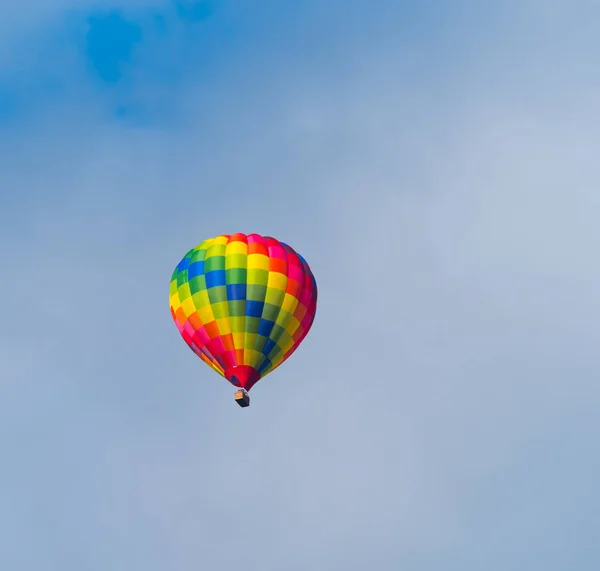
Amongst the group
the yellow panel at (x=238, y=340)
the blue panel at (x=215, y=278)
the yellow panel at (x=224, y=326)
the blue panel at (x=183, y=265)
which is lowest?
the yellow panel at (x=238, y=340)

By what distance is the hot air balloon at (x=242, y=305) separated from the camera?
6031cm

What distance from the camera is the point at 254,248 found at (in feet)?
203

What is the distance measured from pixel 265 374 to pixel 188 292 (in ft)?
15.0

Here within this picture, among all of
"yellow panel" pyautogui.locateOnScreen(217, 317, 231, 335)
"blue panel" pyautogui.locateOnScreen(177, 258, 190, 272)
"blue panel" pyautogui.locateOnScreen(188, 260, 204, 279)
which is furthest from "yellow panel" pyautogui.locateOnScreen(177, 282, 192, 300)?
"yellow panel" pyautogui.locateOnScreen(217, 317, 231, 335)

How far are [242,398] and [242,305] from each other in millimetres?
3738

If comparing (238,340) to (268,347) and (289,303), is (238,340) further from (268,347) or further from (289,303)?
(289,303)

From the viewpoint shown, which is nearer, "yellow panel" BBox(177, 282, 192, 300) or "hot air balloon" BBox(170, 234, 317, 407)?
"hot air balloon" BBox(170, 234, 317, 407)

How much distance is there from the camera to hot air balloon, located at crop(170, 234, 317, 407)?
60.3 meters

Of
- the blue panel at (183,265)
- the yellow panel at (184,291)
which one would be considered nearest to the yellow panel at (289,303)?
the yellow panel at (184,291)

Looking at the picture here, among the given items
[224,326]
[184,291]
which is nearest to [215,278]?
[184,291]

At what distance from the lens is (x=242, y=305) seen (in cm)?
6044

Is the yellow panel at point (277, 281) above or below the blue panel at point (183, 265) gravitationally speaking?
below

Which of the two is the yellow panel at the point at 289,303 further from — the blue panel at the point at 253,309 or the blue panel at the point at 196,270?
the blue panel at the point at 196,270

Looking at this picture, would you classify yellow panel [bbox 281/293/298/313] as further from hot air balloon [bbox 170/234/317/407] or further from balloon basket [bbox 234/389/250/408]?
balloon basket [bbox 234/389/250/408]
